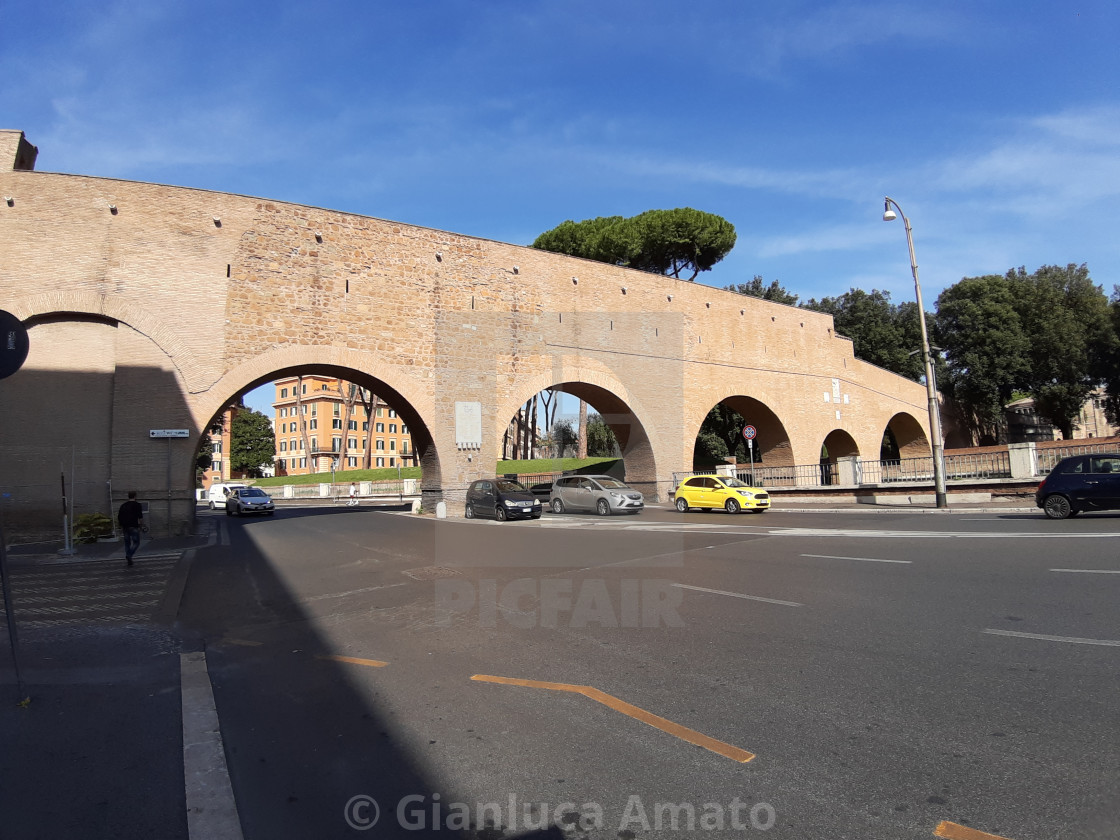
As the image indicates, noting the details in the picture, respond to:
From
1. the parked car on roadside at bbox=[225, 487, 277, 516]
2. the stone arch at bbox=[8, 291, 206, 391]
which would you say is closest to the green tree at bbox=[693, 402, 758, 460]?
the parked car on roadside at bbox=[225, 487, 277, 516]

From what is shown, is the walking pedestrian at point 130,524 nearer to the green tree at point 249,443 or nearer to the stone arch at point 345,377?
the stone arch at point 345,377

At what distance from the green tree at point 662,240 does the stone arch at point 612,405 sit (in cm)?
1547

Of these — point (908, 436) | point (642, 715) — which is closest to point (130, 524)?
point (642, 715)

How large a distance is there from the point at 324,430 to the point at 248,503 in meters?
65.7

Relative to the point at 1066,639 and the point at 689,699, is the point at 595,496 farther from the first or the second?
the point at 689,699

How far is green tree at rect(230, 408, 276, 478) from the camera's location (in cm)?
8800

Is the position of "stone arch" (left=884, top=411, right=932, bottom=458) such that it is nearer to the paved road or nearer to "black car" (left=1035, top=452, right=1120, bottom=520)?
A: "black car" (left=1035, top=452, right=1120, bottom=520)

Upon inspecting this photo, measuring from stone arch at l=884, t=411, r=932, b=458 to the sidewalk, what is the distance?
48760 millimetres

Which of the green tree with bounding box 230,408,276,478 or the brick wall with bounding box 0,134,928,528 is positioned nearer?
the brick wall with bounding box 0,134,928,528

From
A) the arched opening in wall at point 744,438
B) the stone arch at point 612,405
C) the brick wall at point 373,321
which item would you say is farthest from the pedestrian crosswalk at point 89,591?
the arched opening in wall at point 744,438

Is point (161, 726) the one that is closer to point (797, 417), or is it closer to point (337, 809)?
point (337, 809)

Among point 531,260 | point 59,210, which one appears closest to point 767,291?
point 531,260

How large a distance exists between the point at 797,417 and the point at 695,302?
9.76 m

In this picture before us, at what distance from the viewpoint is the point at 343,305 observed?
930 inches
